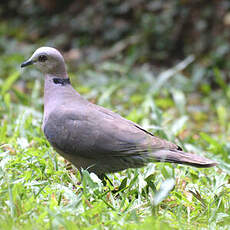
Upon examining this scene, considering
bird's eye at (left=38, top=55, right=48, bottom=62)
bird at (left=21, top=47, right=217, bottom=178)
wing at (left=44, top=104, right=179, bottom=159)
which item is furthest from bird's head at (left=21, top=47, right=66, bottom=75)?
wing at (left=44, top=104, right=179, bottom=159)

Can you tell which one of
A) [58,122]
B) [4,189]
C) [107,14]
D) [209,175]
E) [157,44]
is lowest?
[209,175]

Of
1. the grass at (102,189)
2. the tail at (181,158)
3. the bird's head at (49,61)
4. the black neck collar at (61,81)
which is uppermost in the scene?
the bird's head at (49,61)

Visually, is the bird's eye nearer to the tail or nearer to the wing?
the wing

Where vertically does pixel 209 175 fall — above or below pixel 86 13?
below

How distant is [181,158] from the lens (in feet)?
10.4

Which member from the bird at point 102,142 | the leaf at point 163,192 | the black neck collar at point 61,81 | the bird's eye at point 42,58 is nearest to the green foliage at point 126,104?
the leaf at point 163,192

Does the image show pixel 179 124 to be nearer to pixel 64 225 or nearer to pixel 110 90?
pixel 110 90

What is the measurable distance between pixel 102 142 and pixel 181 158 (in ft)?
1.90

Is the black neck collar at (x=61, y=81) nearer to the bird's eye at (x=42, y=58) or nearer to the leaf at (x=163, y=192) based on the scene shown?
the bird's eye at (x=42, y=58)

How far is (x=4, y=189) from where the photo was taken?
2.93 meters

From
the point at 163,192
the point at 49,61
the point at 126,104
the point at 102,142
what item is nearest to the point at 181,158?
the point at 163,192

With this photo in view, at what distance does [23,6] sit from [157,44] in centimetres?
291

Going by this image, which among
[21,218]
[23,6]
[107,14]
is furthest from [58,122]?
[23,6]

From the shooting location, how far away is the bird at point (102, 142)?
10.8 ft
